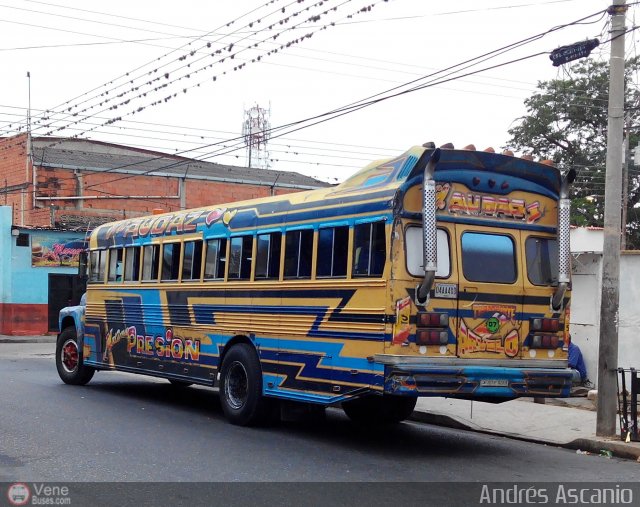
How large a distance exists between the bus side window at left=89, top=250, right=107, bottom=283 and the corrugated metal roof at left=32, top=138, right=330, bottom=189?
2253 centimetres

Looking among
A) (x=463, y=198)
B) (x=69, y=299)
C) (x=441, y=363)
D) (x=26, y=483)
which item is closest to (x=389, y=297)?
(x=441, y=363)

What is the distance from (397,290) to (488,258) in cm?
137

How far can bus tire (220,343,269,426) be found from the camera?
11.5 meters

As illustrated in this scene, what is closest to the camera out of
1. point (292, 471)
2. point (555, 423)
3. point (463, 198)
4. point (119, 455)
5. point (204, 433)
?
point (292, 471)

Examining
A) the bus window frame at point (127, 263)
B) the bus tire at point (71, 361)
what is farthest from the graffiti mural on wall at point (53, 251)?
the bus window frame at point (127, 263)

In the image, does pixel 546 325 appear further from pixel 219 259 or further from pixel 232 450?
pixel 219 259

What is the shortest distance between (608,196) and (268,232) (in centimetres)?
446

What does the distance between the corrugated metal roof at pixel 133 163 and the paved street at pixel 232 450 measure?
27.2 meters

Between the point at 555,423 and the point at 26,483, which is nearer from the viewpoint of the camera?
the point at 26,483

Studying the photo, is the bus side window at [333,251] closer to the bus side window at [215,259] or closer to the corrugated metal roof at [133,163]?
the bus side window at [215,259]

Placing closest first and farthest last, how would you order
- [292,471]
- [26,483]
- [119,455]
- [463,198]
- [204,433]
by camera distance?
1. [26,483]
2. [292,471]
3. [119,455]
4. [463,198]
5. [204,433]

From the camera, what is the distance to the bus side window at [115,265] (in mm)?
15453

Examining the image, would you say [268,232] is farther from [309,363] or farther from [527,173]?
[527,173]

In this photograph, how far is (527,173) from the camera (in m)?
10.4
